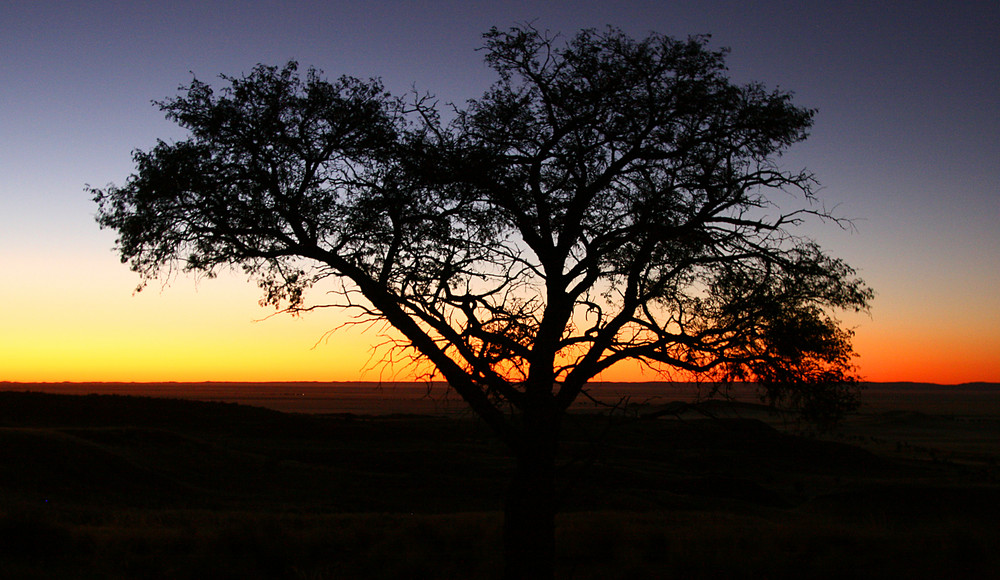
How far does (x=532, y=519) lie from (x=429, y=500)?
23.1 m

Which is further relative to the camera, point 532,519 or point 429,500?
point 429,500

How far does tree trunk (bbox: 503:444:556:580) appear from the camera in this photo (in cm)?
873

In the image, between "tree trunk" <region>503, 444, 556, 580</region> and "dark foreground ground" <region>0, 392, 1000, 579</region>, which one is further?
"dark foreground ground" <region>0, 392, 1000, 579</region>

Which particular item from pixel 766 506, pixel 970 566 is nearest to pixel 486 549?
pixel 970 566

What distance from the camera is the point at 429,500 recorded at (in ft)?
101

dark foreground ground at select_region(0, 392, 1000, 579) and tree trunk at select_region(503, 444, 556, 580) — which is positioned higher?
tree trunk at select_region(503, 444, 556, 580)

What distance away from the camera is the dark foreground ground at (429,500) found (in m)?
13.5

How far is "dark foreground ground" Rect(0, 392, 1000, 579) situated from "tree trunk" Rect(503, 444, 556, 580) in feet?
1.46

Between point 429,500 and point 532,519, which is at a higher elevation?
point 532,519

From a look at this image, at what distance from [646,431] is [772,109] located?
55.5 m

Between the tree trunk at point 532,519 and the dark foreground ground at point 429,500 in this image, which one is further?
the dark foreground ground at point 429,500

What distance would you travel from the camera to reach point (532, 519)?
8773mm

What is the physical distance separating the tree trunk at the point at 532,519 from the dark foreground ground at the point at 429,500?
445 mm

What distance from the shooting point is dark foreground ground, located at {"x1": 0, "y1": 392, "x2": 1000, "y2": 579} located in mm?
13547
